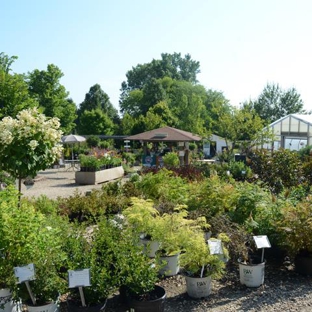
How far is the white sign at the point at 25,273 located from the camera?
332cm

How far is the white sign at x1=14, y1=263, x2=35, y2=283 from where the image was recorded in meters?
3.32

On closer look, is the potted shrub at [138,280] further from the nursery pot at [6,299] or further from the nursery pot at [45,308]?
the nursery pot at [6,299]

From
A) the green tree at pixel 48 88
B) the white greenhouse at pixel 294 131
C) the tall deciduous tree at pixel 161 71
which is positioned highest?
the tall deciduous tree at pixel 161 71

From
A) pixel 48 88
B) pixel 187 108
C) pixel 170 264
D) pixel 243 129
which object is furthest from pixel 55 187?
pixel 187 108

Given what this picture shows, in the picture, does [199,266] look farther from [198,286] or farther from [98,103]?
[98,103]

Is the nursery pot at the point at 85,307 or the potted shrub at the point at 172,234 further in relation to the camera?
the potted shrub at the point at 172,234

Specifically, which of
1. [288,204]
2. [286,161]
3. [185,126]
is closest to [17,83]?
[286,161]

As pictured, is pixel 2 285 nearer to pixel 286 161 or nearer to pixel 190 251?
pixel 190 251

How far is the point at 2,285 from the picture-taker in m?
3.70

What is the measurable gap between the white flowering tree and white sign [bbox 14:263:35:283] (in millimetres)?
1960

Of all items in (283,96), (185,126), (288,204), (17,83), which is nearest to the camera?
(288,204)

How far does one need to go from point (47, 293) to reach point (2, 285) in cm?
50

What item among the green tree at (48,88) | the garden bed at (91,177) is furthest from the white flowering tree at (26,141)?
the green tree at (48,88)

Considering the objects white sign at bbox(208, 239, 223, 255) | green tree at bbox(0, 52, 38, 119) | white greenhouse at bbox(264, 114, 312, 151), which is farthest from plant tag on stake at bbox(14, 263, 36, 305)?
white greenhouse at bbox(264, 114, 312, 151)
